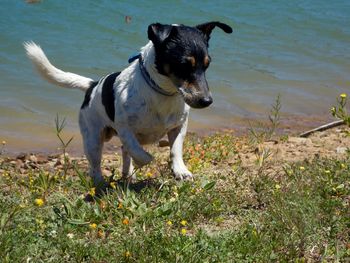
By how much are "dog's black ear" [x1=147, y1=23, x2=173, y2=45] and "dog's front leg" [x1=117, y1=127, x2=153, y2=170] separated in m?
0.69

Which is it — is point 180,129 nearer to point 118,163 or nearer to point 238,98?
point 118,163

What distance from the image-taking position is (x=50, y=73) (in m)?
6.05

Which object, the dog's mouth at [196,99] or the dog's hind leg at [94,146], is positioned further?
the dog's hind leg at [94,146]

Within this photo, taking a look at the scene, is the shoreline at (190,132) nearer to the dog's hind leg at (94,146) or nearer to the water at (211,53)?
the water at (211,53)

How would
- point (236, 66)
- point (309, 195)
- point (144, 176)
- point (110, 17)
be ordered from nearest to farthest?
point (309, 195) → point (144, 176) → point (236, 66) → point (110, 17)

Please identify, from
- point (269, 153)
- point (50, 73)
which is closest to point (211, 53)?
point (269, 153)

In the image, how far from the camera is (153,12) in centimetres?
1579

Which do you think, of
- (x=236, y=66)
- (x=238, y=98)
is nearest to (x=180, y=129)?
(x=238, y=98)

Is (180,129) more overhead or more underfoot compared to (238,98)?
more overhead

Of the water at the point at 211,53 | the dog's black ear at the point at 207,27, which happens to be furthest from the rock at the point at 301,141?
the dog's black ear at the point at 207,27

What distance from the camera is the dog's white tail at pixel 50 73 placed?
5.95m

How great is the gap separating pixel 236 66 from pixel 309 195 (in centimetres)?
753

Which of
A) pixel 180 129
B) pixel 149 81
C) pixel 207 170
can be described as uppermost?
pixel 149 81

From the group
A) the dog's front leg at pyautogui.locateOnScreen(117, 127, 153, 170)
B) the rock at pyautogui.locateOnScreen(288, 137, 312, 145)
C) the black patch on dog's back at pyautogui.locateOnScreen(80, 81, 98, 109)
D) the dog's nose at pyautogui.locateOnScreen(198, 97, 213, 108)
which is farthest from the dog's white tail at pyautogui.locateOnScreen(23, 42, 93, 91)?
the rock at pyautogui.locateOnScreen(288, 137, 312, 145)
